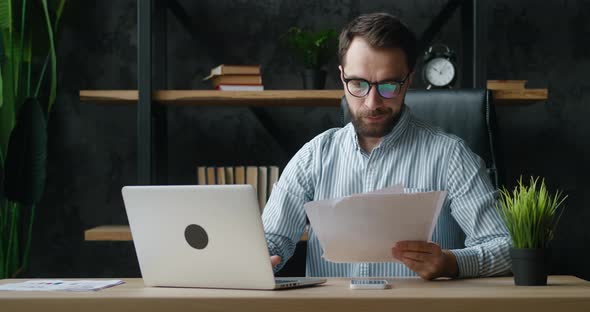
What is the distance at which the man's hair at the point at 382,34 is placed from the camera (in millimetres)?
1901

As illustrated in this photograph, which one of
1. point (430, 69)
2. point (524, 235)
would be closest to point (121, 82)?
point (430, 69)

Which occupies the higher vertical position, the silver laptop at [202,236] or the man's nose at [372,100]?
the man's nose at [372,100]

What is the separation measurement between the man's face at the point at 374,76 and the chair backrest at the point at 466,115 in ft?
0.73

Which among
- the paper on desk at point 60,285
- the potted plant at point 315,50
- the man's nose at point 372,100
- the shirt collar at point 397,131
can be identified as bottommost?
the paper on desk at point 60,285

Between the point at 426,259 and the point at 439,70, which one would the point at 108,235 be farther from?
the point at 426,259

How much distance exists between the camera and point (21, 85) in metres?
2.89

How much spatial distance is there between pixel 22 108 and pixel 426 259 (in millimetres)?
1708

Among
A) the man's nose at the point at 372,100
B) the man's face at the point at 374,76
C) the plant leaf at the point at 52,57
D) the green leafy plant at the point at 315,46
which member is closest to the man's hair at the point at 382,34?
the man's face at the point at 374,76

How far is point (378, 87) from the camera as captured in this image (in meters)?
1.85

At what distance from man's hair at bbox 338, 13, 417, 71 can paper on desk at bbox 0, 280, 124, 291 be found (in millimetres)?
835

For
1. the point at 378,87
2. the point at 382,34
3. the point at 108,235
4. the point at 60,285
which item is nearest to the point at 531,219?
the point at 378,87

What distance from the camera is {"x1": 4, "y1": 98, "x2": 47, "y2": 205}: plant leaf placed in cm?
268

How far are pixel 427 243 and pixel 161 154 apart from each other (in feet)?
5.23

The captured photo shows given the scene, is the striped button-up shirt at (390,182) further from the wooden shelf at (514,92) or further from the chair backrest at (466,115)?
the wooden shelf at (514,92)
